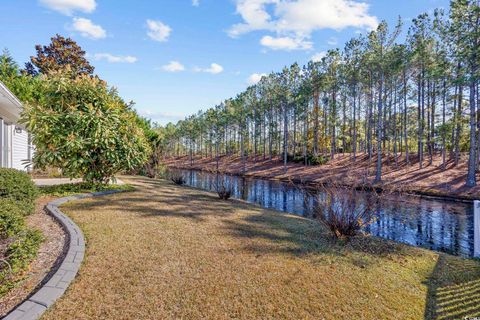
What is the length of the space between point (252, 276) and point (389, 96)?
26.3 metres

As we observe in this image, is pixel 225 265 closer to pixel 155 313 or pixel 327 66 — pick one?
pixel 155 313

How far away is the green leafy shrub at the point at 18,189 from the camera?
4958mm

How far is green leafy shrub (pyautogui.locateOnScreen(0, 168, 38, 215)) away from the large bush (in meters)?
1.95

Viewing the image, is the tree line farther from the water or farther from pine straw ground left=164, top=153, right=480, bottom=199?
the water

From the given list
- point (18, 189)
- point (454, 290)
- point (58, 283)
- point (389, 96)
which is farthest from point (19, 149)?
point (389, 96)

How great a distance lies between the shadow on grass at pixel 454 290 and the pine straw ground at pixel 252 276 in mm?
13

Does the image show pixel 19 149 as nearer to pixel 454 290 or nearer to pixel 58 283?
pixel 58 283

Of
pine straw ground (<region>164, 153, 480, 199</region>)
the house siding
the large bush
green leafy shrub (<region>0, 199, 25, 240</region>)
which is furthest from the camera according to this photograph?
pine straw ground (<region>164, 153, 480, 199</region>)

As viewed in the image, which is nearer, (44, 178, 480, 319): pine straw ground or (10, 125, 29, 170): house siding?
(44, 178, 480, 319): pine straw ground

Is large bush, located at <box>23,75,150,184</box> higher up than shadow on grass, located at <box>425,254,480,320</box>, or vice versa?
large bush, located at <box>23,75,150,184</box>

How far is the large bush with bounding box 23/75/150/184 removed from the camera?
24.6 feet

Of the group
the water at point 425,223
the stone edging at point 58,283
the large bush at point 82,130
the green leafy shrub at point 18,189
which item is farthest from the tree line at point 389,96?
the stone edging at point 58,283

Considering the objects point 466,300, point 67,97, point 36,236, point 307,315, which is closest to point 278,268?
point 307,315

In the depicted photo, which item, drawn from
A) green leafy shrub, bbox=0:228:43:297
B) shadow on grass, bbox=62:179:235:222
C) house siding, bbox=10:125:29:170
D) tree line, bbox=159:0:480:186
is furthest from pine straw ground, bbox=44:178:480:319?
tree line, bbox=159:0:480:186
